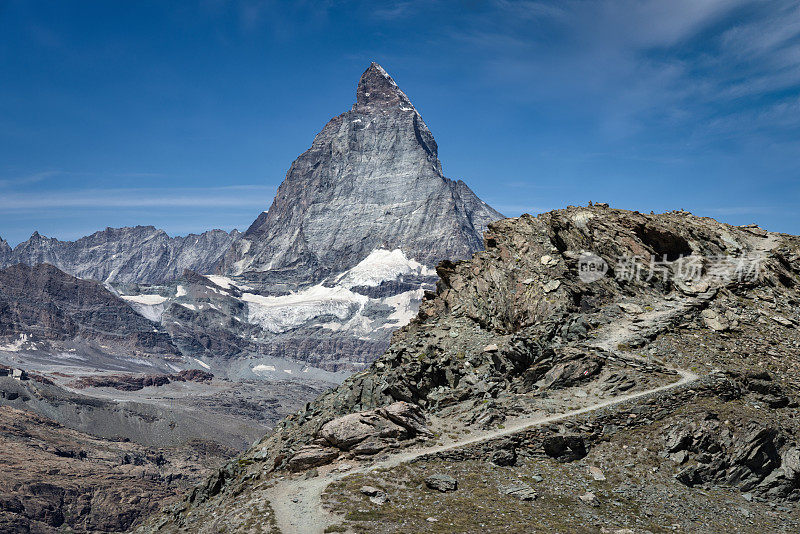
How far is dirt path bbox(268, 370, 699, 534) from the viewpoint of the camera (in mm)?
32625

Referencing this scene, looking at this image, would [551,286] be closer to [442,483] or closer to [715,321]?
[715,321]

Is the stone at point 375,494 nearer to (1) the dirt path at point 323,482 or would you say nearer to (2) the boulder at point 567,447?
(1) the dirt path at point 323,482

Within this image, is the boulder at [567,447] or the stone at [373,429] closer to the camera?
the boulder at [567,447]

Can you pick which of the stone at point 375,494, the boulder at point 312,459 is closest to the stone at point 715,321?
the stone at point 375,494

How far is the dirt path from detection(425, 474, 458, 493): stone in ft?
9.00

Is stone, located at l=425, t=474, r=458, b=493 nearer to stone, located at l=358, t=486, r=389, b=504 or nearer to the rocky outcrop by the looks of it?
stone, located at l=358, t=486, r=389, b=504

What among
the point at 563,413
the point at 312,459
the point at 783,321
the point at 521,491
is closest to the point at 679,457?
the point at 563,413

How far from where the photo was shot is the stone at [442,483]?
36.6 meters

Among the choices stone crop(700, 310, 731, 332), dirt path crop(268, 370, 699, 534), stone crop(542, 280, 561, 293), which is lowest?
dirt path crop(268, 370, 699, 534)

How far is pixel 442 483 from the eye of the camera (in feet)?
121

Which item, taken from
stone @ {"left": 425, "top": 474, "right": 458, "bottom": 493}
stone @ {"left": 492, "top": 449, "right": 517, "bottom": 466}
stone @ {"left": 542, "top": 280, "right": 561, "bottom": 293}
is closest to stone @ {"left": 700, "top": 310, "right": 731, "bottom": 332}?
stone @ {"left": 542, "top": 280, "right": 561, "bottom": 293}

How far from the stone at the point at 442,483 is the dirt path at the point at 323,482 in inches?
108

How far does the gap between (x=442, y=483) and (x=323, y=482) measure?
7750 millimetres

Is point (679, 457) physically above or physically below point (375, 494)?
above
